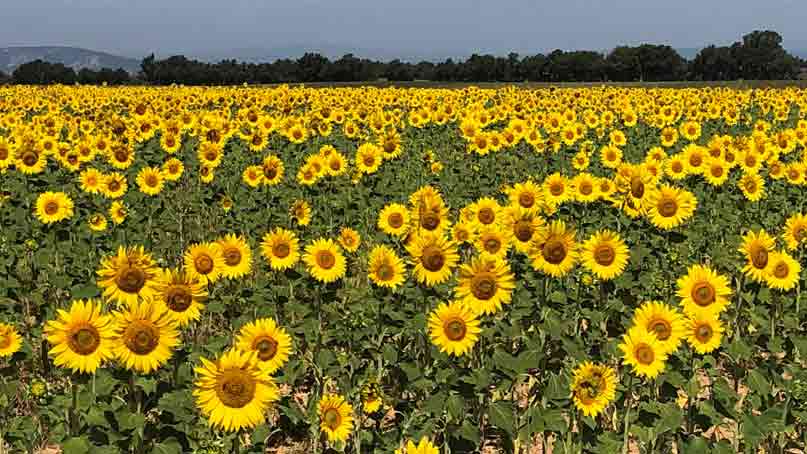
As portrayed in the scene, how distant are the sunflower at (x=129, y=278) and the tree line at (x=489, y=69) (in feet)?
196

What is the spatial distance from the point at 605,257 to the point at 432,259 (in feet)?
4.69

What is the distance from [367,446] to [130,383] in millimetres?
2002

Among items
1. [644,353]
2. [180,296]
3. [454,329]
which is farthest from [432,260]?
[180,296]

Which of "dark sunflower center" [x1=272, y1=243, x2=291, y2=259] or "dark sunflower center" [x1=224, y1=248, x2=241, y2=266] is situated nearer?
"dark sunflower center" [x1=224, y1=248, x2=241, y2=266]

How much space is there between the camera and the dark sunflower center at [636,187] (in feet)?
24.9

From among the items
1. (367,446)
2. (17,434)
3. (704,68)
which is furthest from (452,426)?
(704,68)

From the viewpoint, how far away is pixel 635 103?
2553cm

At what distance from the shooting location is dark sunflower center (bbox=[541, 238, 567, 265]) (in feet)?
18.0

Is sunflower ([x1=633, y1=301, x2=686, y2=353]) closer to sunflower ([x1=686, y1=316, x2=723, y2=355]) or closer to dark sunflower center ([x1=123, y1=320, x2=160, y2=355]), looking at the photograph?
sunflower ([x1=686, y1=316, x2=723, y2=355])

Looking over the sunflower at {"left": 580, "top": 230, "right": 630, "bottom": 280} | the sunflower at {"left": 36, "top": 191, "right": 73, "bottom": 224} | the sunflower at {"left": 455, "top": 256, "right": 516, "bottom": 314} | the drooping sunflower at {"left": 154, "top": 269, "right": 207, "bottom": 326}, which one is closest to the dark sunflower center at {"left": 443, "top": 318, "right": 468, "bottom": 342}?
the sunflower at {"left": 455, "top": 256, "right": 516, "bottom": 314}

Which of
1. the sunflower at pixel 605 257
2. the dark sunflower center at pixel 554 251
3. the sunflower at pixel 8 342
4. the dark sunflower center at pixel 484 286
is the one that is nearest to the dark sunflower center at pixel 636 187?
the sunflower at pixel 605 257

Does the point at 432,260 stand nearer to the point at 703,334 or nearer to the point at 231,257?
the point at 231,257

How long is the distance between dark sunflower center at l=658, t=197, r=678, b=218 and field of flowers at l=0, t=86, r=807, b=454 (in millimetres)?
28

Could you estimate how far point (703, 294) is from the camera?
211 inches
